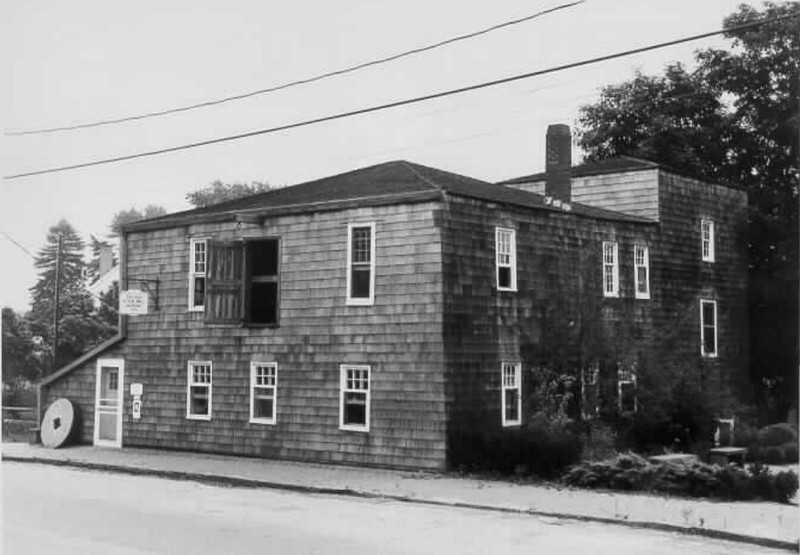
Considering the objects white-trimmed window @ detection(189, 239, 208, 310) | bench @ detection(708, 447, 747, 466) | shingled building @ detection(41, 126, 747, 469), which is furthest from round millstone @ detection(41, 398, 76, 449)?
bench @ detection(708, 447, 747, 466)

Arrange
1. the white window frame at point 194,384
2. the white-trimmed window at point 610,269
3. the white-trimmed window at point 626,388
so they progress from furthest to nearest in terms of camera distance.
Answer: the white window frame at point 194,384 → the white-trimmed window at point 610,269 → the white-trimmed window at point 626,388

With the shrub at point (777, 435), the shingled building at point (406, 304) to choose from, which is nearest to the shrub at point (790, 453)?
the shrub at point (777, 435)

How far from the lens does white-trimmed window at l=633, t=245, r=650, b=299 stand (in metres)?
19.6

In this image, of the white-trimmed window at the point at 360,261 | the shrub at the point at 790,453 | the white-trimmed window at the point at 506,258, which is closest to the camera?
the shrub at the point at 790,453

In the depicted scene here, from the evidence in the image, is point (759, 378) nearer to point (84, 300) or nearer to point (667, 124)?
point (667, 124)

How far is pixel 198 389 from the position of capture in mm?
21516

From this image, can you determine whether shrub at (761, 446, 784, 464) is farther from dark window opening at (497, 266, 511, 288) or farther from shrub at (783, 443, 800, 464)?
dark window opening at (497, 266, 511, 288)

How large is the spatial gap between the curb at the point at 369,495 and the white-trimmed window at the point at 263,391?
8.70ft

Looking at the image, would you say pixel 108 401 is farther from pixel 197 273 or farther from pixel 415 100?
pixel 415 100

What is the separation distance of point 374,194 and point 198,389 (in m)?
5.64

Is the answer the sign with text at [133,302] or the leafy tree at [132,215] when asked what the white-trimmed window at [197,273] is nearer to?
the leafy tree at [132,215]

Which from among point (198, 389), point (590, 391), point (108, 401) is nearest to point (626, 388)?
point (590, 391)

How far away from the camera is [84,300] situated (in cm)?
1775

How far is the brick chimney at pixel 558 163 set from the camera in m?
14.8
